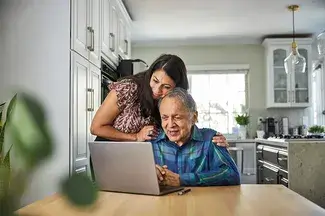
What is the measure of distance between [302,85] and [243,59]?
96 cm

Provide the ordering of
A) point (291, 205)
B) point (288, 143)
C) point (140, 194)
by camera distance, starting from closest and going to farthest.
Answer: point (291, 205) < point (140, 194) < point (288, 143)

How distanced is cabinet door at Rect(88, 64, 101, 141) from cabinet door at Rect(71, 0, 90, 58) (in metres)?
0.23

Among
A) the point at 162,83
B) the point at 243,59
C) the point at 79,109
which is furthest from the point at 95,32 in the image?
the point at 243,59

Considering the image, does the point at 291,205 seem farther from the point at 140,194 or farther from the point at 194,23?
the point at 194,23

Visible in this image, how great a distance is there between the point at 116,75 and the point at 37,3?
1.79m

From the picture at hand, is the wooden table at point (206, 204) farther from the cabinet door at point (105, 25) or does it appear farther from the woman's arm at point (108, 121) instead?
the cabinet door at point (105, 25)

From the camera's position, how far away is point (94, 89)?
315 centimetres

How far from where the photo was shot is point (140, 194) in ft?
5.04

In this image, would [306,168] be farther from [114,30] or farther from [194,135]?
[114,30]

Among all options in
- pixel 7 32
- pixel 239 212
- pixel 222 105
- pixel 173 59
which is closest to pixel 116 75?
pixel 7 32

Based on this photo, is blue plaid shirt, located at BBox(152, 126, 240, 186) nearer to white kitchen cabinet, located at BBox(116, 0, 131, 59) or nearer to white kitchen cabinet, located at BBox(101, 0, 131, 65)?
white kitchen cabinet, located at BBox(101, 0, 131, 65)

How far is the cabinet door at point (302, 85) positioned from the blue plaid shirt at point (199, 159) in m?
4.51

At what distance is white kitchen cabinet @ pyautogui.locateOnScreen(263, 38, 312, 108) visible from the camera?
5.98 m

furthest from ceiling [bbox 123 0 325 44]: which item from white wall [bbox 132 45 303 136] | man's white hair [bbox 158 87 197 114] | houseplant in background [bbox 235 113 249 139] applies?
man's white hair [bbox 158 87 197 114]
